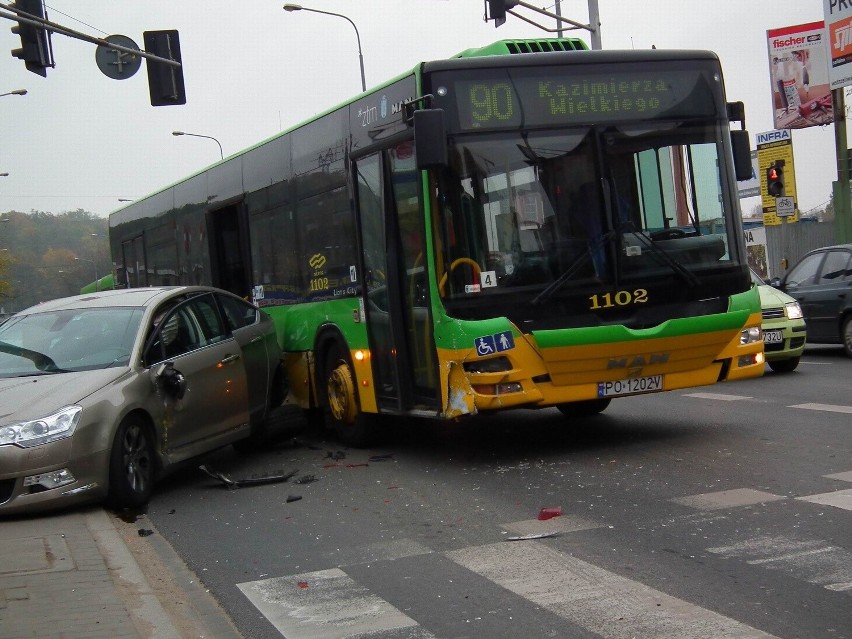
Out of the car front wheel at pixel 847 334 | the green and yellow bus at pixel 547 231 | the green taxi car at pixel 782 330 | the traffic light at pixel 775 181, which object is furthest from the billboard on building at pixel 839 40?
the green and yellow bus at pixel 547 231

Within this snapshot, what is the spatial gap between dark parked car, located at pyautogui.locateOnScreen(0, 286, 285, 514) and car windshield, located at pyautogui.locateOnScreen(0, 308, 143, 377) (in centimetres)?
1

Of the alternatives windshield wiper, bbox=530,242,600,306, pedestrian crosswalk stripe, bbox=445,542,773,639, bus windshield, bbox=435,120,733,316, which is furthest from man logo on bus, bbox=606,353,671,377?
pedestrian crosswalk stripe, bbox=445,542,773,639

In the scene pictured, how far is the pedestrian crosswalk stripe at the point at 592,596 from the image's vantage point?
17.0 feet

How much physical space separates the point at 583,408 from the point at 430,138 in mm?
4635

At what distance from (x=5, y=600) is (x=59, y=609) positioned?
340 mm

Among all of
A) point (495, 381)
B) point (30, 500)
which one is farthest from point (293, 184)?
point (30, 500)

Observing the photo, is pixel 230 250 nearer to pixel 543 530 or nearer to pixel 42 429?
pixel 42 429

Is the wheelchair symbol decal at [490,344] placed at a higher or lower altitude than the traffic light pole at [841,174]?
lower

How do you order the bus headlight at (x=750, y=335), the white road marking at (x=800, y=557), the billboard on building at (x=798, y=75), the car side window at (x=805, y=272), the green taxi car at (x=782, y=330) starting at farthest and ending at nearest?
the billboard on building at (x=798, y=75) → the car side window at (x=805, y=272) → the green taxi car at (x=782, y=330) → the bus headlight at (x=750, y=335) → the white road marking at (x=800, y=557)

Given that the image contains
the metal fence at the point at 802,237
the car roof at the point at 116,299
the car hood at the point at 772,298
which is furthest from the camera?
the metal fence at the point at 802,237

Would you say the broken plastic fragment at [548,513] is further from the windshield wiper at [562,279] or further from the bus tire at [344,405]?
the bus tire at [344,405]

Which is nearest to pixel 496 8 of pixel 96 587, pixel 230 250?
pixel 230 250

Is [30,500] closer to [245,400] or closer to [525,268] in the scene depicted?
[245,400]

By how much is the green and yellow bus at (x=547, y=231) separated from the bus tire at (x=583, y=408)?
2.29 metres
